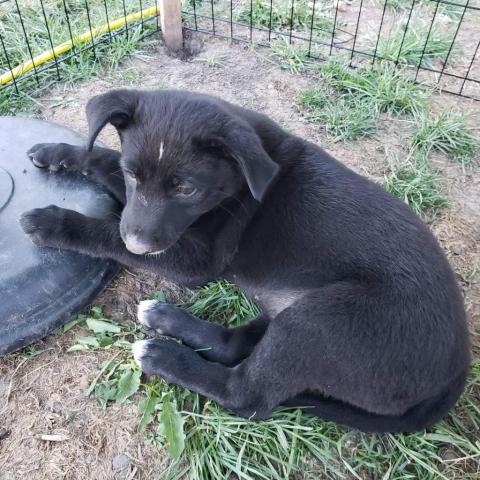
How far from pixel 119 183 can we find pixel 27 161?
60 cm

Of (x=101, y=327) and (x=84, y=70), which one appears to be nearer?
(x=101, y=327)

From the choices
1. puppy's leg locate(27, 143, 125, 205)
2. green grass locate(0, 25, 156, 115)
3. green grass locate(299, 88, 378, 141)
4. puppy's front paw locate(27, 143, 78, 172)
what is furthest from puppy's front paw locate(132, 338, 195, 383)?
→ green grass locate(0, 25, 156, 115)

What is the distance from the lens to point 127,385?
272 cm

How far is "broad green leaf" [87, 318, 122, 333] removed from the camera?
117 inches

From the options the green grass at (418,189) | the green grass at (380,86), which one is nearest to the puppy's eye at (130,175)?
the green grass at (418,189)

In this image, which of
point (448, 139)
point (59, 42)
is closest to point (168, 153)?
point (448, 139)

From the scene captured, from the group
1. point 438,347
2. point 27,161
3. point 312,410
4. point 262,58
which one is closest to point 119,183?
point 27,161

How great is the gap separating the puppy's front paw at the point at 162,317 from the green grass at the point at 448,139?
249 centimetres

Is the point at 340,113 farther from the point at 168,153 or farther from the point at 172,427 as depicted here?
the point at 172,427

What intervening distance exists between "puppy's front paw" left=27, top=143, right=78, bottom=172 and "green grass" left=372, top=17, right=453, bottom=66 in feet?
10.6

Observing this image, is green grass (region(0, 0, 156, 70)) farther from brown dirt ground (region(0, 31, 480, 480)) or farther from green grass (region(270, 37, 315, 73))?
green grass (region(270, 37, 315, 73))

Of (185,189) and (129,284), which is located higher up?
(185,189)

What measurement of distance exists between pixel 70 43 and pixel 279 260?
3.36m

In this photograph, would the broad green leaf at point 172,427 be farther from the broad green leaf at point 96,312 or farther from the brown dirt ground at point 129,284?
the broad green leaf at point 96,312
